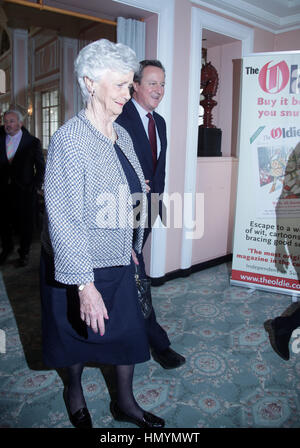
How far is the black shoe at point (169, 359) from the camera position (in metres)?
2.32

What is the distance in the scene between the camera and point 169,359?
2330 millimetres

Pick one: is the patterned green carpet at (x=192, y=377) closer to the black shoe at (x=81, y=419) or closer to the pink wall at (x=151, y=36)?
the black shoe at (x=81, y=419)

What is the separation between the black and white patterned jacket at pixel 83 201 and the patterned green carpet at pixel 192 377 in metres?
0.97

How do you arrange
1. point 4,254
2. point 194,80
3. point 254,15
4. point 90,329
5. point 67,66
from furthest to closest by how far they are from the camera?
point 67,66 < point 4,254 < point 254,15 < point 194,80 < point 90,329

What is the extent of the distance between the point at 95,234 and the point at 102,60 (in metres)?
0.62

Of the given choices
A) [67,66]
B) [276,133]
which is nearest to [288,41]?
[276,133]

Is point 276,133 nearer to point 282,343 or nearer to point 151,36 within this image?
point 151,36

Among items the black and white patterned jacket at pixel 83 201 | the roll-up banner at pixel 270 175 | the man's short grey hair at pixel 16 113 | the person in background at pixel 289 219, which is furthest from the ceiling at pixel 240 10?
the black and white patterned jacket at pixel 83 201

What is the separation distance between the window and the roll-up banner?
5643 mm

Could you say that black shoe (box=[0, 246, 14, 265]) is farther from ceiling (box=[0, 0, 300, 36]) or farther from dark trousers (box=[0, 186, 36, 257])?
ceiling (box=[0, 0, 300, 36])

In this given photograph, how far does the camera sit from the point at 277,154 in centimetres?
333

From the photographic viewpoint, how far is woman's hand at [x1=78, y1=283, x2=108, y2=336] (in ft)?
4.41

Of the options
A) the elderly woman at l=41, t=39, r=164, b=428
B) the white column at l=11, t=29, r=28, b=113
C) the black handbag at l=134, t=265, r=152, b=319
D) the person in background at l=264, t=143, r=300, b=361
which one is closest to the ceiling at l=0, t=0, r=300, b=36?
the person in background at l=264, t=143, r=300, b=361
